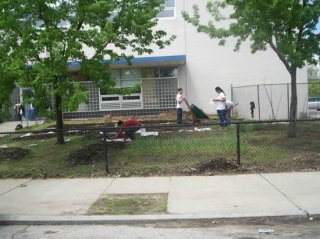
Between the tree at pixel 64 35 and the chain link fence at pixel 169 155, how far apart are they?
1.15 m

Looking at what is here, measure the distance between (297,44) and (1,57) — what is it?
7961 mm

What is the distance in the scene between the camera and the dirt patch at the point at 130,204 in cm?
766

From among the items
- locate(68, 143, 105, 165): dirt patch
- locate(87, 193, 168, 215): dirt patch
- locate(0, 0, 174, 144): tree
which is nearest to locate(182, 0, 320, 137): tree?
locate(0, 0, 174, 144): tree

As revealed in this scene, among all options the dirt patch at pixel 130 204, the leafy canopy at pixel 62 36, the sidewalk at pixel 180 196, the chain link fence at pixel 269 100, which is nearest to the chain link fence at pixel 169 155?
the sidewalk at pixel 180 196

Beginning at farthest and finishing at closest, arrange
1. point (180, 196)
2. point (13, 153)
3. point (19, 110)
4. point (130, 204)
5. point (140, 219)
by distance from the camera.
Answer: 1. point (19, 110)
2. point (13, 153)
3. point (180, 196)
4. point (130, 204)
5. point (140, 219)

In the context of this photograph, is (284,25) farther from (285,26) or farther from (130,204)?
(130,204)

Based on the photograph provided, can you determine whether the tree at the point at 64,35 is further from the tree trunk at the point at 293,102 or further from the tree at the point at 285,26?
the tree trunk at the point at 293,102

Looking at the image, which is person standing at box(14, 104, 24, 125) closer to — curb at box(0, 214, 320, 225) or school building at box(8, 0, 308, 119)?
school building at box(8, 0, 308, 119)

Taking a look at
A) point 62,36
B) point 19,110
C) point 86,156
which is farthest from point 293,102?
point 19,110

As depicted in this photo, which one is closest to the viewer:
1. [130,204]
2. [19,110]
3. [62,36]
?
[130,204]

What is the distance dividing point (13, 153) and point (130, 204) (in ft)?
20.6

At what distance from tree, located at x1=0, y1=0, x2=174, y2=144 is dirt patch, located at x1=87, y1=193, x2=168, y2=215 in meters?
3.74

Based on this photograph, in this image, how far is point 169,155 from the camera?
1216 cm

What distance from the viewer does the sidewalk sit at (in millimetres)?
7340
